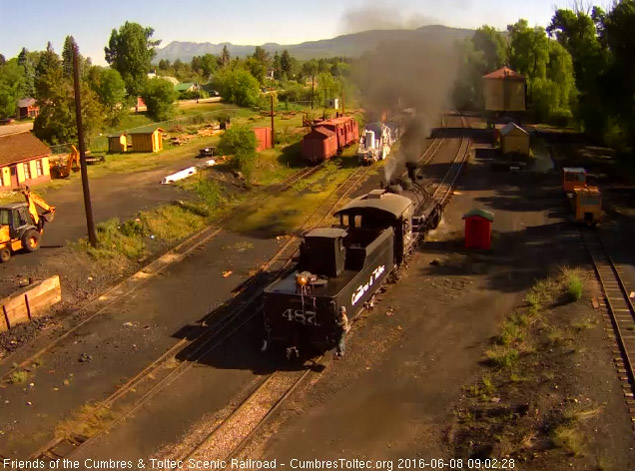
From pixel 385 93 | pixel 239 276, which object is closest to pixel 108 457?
pixel 239 276

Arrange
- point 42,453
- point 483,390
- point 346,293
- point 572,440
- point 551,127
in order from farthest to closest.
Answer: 1. point 551,127
2. point 346,293
3. point 483,390
4. point 42,453
5. point 572,440

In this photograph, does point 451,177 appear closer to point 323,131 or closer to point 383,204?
point 323,131

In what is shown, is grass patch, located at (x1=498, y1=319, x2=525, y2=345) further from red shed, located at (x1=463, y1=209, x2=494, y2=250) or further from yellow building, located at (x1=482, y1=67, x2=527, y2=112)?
yellow building, located at (x1=482, y1=67, x2=527, y2=112)

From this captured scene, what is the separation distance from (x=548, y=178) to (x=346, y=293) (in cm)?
2791

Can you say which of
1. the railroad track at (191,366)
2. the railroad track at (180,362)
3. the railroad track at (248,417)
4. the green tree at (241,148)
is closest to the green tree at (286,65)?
the green tree at (241,148)

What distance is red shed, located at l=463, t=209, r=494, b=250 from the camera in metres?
23.9

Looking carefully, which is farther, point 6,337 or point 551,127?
point 551,127

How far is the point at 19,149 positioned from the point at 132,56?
181 ft

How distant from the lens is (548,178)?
38.1 meters

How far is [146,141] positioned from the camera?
4750cm

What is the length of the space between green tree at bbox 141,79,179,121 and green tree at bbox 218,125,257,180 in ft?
109

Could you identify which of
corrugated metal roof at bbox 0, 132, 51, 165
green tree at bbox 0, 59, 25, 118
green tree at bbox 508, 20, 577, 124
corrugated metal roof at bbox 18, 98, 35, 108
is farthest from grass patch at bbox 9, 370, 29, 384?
corrugated metal roof at bbox 18, 98, 35, 108

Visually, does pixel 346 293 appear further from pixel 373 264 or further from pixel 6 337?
pixel 6 337

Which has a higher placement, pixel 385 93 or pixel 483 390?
pixel 385 93
